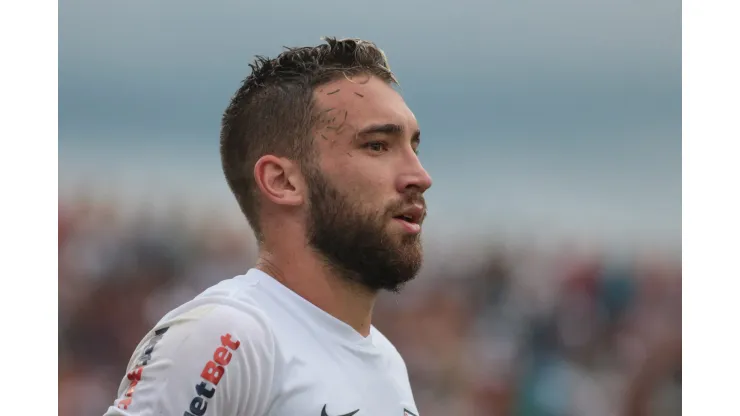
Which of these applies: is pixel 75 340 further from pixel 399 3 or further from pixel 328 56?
pixel 399 3

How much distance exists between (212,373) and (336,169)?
0.44m

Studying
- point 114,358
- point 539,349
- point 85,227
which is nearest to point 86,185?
point 85,227

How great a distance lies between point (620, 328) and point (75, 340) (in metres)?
1.69

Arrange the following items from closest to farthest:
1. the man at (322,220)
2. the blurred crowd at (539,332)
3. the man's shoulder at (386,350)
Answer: the man at (322,220) → the man's shoulder at (386,350) → the blurred crowd at (539,332)

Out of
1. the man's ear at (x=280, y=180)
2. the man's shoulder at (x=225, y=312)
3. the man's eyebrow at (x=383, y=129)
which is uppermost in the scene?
the man's eyebrow at (x=383, y=129)

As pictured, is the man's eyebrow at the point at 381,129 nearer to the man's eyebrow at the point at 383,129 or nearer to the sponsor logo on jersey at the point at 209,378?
the man's eyebrow at the point at 383,129

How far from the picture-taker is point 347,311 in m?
1.62

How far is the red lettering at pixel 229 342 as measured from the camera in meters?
1.37

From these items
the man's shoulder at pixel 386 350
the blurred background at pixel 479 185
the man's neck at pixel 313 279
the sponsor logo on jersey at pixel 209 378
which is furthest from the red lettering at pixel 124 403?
the blurred background at pixel 479 185

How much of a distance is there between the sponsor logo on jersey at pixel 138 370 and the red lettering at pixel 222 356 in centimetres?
12

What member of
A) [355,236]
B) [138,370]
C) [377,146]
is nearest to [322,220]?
[355,236]

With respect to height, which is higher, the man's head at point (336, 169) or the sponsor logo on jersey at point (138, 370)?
Result: the man's head at point (336, 169)

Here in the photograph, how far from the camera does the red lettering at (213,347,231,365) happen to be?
135 centimetres

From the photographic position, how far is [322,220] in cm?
158
